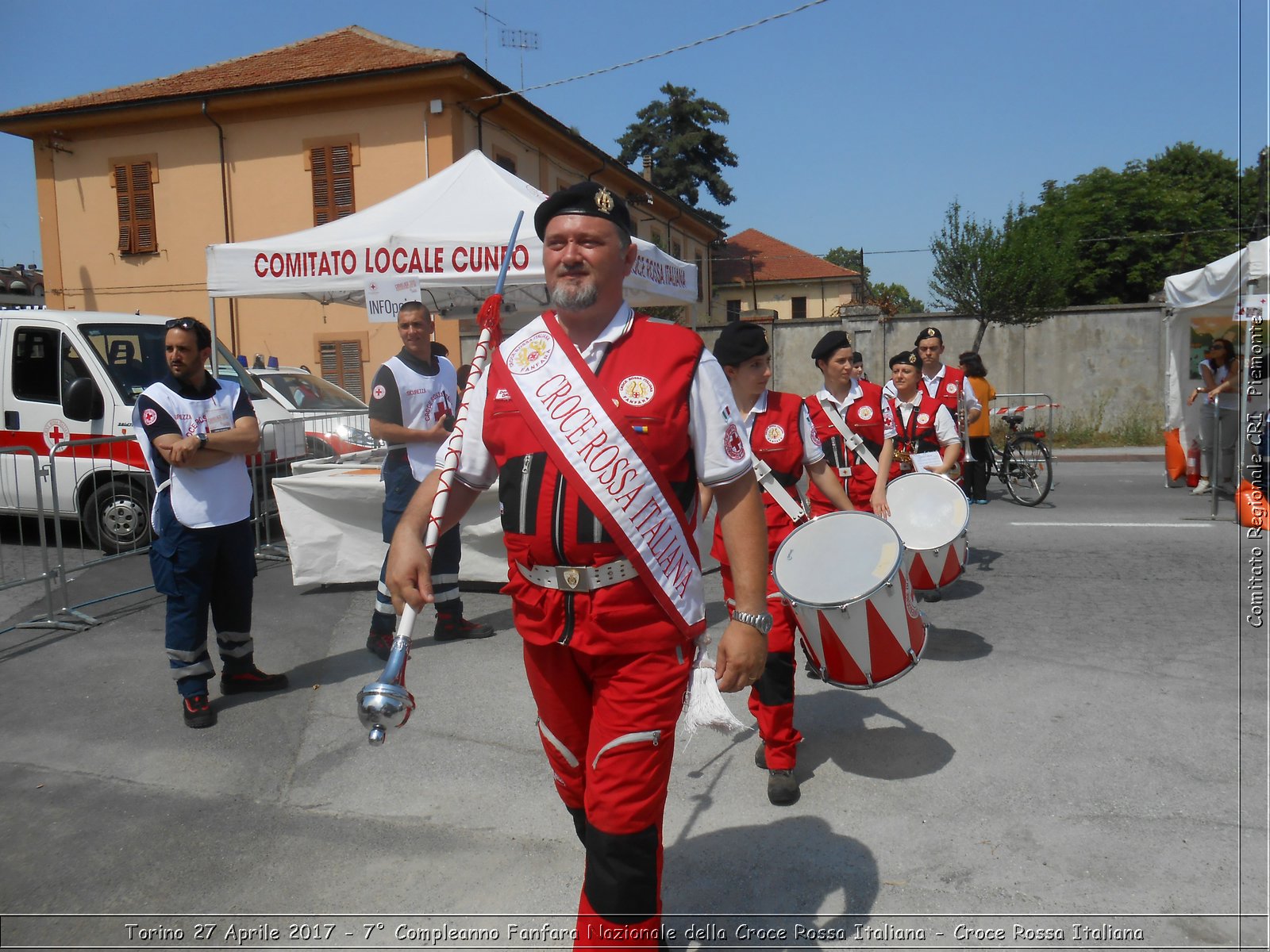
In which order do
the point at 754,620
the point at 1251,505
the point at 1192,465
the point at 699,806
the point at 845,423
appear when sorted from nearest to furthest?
the point at 754,620
the point at 699,806
the point at 845,423
the point at 1251,505
the point at 1192,465

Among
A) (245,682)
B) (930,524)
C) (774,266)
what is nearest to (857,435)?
(930,524)

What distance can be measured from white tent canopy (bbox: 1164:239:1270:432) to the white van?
9.47m

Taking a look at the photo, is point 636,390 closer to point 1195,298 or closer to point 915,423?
point 915,423

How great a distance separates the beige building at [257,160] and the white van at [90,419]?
1189 cm

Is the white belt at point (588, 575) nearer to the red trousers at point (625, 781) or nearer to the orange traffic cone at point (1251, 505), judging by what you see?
the red trousers at point (625, 781)

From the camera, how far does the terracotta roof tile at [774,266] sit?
61.8 m

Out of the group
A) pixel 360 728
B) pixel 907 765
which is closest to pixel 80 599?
pixel 360 728

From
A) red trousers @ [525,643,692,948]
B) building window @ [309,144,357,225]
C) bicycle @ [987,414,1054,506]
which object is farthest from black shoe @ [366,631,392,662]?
building window @ [309,144,357,225]

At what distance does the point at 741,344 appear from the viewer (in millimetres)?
4238

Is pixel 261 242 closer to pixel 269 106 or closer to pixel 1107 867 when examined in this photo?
pixel 1107 867

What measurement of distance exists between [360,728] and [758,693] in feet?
6.50

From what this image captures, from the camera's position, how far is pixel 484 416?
2.68m

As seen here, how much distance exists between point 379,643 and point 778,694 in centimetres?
289

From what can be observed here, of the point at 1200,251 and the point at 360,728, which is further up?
the point at 1200,251
